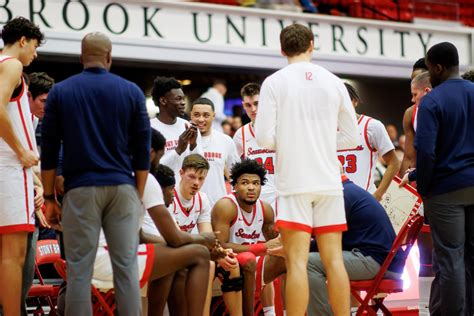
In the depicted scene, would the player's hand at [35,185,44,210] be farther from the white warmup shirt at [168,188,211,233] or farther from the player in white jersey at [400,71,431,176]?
the player in white jersey at [400,71,431,176]

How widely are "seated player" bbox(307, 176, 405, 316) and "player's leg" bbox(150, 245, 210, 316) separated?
0.67 metres

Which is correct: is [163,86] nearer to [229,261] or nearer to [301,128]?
[229,261]

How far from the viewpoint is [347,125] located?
559 cm

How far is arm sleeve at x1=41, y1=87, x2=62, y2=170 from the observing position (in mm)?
4953

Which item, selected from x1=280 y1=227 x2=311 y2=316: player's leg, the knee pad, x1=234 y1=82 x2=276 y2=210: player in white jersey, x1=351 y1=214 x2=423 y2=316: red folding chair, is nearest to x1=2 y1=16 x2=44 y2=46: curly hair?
x1=280 y1=227 x2=311 y2=316: player's leg

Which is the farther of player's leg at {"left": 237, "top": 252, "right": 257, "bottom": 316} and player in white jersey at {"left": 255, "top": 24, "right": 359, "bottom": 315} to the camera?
player's leg at {"left": 237, "top": 252, "right": 257, "bottom": 316}

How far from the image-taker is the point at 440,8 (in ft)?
54.5

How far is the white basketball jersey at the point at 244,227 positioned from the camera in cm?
671

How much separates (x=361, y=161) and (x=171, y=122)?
5.18 feet

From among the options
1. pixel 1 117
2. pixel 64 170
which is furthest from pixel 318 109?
pixel 1 117

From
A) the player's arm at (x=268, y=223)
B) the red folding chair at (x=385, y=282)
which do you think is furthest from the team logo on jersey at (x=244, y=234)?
the red folding chair at (x=385, y=282)

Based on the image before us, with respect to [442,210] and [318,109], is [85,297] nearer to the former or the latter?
[318,109]

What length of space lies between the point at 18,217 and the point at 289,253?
160 cm

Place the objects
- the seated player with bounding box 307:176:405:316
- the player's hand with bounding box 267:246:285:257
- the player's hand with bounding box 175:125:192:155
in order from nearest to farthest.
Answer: the seated player with bounding box 307:176:405:316, the player's hand with bounding box 267:246:285:257, the player's hand with bounding box 175:125:192:155
